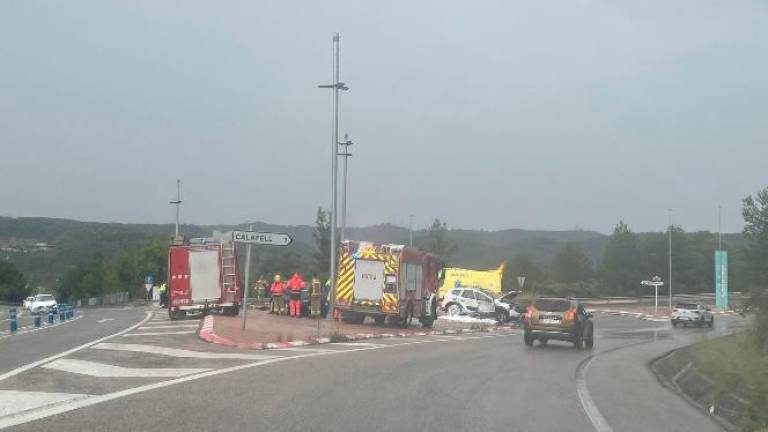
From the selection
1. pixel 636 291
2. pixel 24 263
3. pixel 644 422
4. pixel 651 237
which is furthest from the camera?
pixel 24 263

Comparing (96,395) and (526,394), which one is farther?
(526,394)

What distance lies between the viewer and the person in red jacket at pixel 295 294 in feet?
113

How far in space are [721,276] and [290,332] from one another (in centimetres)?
5262

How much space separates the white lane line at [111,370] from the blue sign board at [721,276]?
198ft

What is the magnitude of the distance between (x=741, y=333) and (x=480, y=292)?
2723 cm

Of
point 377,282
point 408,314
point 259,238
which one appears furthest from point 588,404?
point 408,314

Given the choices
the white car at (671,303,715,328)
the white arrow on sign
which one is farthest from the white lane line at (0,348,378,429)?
the white car at (671,303,715,328)

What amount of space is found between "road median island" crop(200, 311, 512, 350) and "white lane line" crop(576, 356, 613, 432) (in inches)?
291

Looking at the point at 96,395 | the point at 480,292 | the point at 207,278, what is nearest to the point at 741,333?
the point at 96,395

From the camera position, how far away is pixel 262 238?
23.2 metres

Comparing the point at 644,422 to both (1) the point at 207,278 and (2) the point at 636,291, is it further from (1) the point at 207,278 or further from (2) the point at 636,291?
(2) the point at 636,291

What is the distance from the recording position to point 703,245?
124312 millimetres

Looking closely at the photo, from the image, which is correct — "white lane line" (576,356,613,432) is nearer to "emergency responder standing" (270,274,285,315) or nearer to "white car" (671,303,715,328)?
"emergency responder standing" (270,274,285,315)

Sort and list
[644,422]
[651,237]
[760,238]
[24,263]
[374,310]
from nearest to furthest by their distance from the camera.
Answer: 1. [644,422]
2. [374,310]
3. [760,238]
4. [651,237]
5. [24,263]
